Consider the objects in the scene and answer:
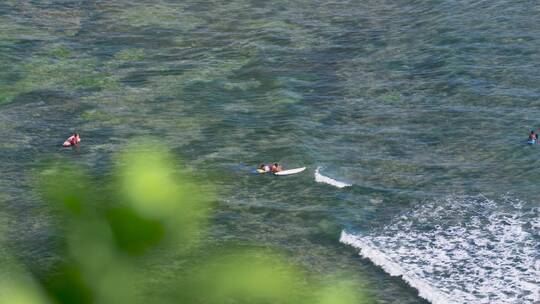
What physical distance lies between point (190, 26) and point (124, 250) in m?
53.9

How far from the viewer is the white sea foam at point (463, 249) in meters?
26.5

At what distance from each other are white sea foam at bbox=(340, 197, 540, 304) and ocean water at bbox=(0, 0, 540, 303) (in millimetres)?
69

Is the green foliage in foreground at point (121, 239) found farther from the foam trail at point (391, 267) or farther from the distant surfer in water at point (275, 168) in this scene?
the distant surfer in water at point (275, 168)

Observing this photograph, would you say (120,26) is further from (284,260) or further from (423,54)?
(284,260)

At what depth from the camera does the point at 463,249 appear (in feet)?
94.4

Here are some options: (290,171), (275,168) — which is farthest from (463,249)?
(275,168)

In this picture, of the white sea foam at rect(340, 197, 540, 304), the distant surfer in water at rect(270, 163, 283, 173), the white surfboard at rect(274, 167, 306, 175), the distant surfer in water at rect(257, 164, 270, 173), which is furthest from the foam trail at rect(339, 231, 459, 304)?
the distant surfer in water at rect(257, 164, 270, 173)

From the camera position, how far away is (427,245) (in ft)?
95.7

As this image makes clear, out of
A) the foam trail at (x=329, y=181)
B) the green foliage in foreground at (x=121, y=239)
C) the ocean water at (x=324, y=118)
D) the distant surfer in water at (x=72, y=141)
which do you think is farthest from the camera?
the distant surfer in water at (x=72, y=141)

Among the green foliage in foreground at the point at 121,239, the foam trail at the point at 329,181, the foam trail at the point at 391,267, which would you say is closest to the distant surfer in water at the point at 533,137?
the foam trail at the point at 329,181

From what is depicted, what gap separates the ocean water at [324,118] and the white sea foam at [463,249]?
0.07 meters

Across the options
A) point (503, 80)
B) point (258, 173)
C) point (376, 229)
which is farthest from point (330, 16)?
point (376, 229)

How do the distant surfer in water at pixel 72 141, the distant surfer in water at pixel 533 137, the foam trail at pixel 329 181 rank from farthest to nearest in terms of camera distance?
the distant surfer in water at pixel 72 141
the distant surfer in water at pixel 533 137
the foam trail at pixel 329 181

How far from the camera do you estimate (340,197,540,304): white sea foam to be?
86.9ft
